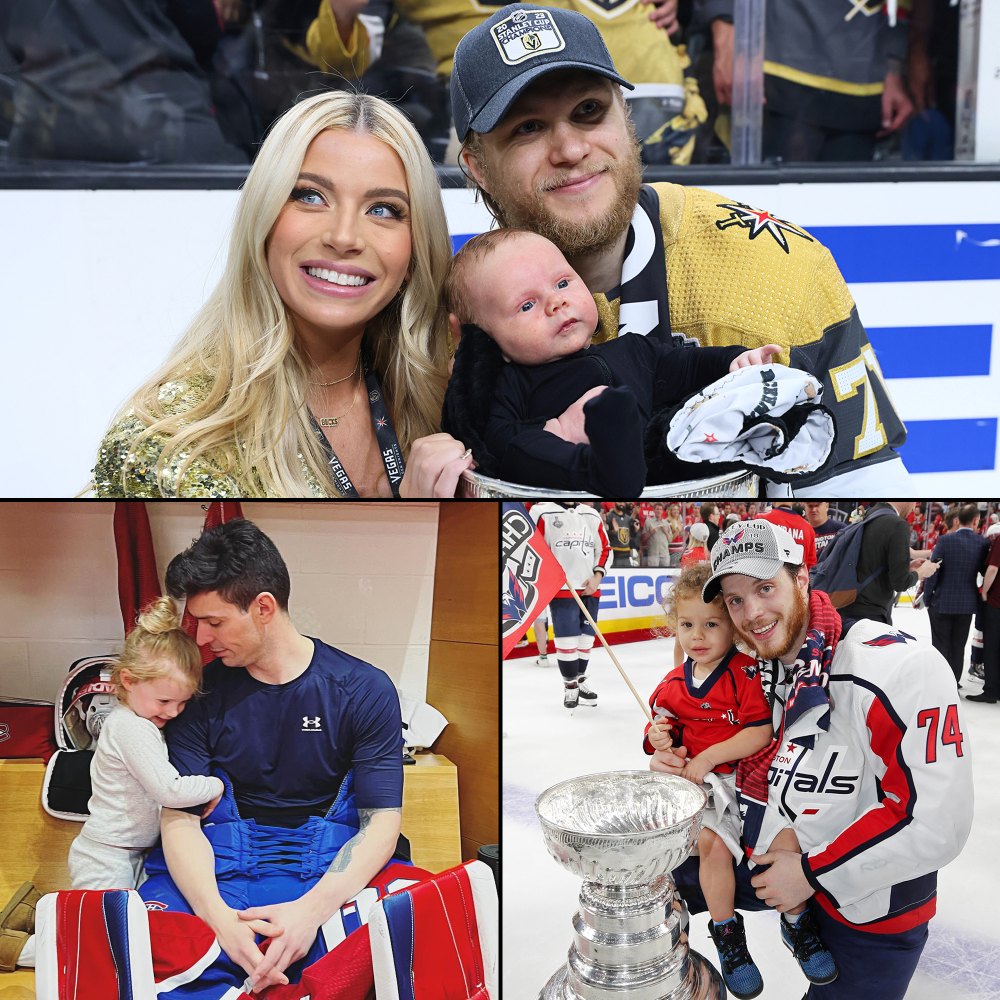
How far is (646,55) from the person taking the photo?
7.93 feet

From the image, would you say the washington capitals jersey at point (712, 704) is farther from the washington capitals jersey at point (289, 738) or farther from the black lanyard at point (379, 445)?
the black lanyard at point (379, 445)

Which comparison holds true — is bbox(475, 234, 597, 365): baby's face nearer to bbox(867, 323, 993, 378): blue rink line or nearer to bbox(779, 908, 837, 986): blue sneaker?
bbox(779, 908, 837, 986): blue sneaker

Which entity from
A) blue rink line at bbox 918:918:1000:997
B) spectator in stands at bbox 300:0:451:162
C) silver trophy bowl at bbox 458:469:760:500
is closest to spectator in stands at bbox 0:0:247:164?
spectator in stands at bbox 300:0:451:162

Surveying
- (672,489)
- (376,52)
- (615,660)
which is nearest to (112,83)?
(376,52)

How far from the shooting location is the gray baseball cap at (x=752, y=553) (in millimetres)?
1182

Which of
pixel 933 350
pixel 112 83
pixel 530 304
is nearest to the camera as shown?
pixel 530 304

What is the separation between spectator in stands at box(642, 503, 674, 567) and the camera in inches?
48.9

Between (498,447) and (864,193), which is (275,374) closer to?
(498,447)

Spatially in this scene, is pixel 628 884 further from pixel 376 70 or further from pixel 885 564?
pixel 376 70

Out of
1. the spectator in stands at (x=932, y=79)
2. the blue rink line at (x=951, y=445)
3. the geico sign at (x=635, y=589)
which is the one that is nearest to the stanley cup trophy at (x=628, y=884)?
the geico sign at (x=635, y=589)

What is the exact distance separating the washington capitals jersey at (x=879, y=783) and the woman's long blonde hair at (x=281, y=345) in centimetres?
80

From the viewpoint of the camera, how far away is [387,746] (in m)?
1.32

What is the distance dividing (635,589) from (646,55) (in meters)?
1.73

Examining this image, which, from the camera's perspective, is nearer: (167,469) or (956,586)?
(956,586)
